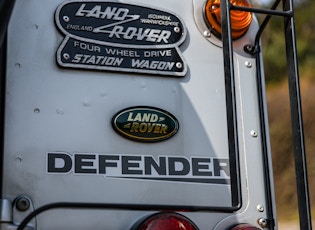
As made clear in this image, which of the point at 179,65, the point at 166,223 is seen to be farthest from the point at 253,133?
the point at 166,223

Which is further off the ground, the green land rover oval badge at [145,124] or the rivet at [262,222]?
the green land rover oval badge at [145,124]

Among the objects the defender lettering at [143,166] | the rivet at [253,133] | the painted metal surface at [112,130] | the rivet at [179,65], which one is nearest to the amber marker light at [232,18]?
the painted metal surface at [112,130]

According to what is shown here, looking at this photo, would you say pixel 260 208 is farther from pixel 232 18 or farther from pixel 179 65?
pixel 232 18

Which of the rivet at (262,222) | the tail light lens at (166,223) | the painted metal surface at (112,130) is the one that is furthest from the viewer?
the rivet at (262,222)

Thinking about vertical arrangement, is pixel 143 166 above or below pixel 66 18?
below

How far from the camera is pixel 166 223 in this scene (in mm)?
2398

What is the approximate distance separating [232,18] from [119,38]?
0.52 meters

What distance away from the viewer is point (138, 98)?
2.71m

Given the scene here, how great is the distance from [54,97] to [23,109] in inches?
5.1

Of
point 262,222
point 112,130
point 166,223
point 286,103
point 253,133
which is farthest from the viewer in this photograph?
point 286,103

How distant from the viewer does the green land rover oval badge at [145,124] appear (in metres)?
2.65

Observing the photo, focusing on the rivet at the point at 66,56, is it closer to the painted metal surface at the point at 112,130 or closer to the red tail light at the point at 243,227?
the painted metal surface at the point at 112,130

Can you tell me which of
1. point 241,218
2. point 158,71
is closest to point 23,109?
point 158,71

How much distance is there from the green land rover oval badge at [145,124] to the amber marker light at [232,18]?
467 mm
